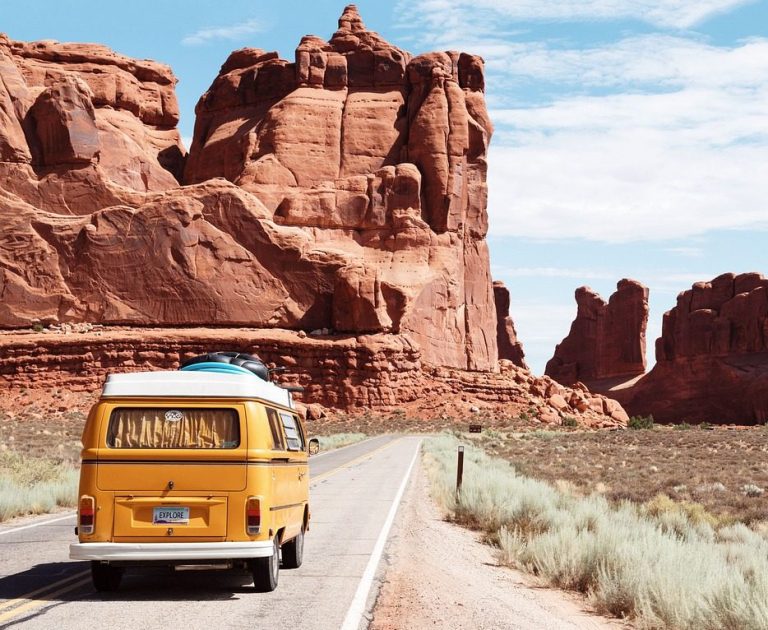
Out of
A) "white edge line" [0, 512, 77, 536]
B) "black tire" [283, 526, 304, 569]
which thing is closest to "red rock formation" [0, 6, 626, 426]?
"white edge line" [0, 512, 77, 536]

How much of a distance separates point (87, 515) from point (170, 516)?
0.79m

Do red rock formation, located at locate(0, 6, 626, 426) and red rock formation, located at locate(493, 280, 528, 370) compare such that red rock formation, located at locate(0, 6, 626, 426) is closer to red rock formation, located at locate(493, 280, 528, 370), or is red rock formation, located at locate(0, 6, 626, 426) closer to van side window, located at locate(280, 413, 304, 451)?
red rock formation, located at locate(493, 280, 528, 370)

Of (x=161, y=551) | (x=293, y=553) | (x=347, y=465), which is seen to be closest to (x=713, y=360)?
(x=347, y=465)

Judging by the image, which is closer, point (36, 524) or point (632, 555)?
point (632, 555)

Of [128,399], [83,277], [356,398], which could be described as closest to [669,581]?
[128,399]

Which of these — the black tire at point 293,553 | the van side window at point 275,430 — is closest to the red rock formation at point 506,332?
the black tire at point 293,553

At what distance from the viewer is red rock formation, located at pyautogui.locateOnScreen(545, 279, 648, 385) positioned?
128875mm

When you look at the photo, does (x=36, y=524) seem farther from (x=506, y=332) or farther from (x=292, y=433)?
(x=506, y=332)

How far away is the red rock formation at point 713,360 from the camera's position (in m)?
111

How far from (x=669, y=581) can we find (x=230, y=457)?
428 centimetres

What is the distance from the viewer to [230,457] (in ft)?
32.4

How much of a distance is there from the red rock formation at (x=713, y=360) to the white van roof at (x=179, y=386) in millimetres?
104765

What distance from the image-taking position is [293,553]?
11742 mm

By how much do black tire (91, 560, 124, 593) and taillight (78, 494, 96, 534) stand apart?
1.65 feet
